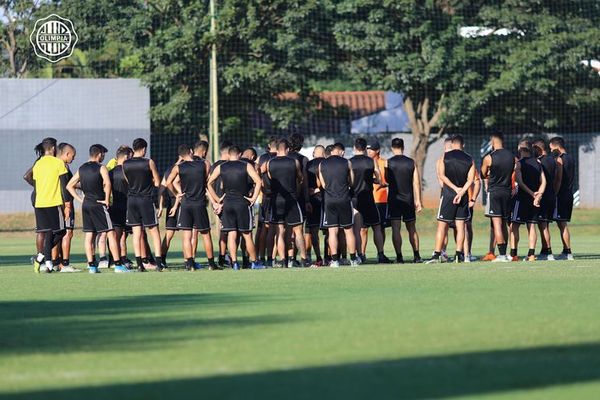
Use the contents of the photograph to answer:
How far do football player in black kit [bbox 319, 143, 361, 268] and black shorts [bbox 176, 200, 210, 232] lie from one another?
6.57 ft

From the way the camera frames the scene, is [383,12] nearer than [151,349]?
No

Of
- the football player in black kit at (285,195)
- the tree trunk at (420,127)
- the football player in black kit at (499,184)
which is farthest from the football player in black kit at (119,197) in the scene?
the tree trunk at (420,127)

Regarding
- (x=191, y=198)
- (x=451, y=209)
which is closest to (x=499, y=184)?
(x=451, y=209)

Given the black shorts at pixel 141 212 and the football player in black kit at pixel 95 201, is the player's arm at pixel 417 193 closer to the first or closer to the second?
the black shorts at pixel 141 212

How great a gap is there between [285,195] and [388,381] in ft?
47.5

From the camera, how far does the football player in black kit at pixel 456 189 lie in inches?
929

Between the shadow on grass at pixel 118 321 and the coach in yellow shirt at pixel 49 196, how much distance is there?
6002 millimetres

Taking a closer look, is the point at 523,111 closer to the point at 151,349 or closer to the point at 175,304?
the point at 175,304

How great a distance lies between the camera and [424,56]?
160 feet

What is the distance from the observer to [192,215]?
23.0 m

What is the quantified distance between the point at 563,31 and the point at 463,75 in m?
3.78

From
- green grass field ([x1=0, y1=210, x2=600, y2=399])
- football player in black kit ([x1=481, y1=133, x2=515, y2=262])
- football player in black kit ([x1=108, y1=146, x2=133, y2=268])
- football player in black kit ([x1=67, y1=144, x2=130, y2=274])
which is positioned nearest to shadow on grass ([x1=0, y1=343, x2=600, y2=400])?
green grass field ([x1=0, y1=210, x2=600, y2=399])

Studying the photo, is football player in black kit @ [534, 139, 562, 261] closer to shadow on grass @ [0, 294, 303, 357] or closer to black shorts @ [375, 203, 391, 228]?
black shorts @ [375, 203, 391, 228]

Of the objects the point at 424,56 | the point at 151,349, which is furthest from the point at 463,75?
the point at 151,349
